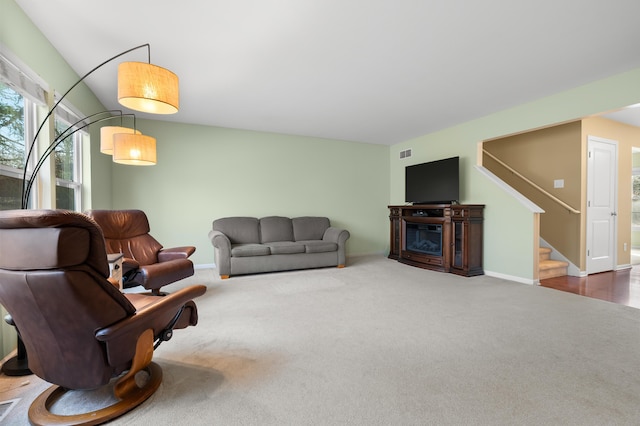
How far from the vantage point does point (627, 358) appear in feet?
6.63

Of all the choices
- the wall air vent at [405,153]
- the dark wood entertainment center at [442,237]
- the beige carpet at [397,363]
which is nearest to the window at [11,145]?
the beige carpet at [397,363]

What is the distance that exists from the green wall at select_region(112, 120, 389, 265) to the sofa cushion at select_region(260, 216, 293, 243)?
262 millimetres

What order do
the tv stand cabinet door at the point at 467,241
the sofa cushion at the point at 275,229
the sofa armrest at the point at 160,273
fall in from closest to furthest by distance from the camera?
the sofa armrest at the point at 160,273
the tv stand cabinet door at the point at 467,241
the sofa cushion at the point at 275,229

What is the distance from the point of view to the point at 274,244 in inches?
190

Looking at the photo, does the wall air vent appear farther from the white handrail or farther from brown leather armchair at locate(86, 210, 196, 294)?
brown leather armchair at locate(86, 210, 196, 294)

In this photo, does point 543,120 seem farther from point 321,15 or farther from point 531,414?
point 531,414

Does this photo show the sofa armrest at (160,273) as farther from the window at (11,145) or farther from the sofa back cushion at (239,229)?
the sofa back cushion at (239,229)

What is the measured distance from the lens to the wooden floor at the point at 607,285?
11.1 ft

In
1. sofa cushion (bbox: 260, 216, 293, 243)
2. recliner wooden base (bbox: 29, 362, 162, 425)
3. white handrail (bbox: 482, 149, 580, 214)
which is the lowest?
recliner wooden base (bbox: 29, 362, 162, 425)

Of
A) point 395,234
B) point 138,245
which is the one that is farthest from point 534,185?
point 138,245

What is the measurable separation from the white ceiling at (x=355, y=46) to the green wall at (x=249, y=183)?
46.0 inches

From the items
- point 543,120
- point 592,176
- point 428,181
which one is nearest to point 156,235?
point 428,181

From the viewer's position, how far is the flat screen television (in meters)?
4.84

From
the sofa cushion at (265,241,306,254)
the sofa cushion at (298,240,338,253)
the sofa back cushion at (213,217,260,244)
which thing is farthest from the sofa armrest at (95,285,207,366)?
the sofa back cushion at (213,217,260,244)
